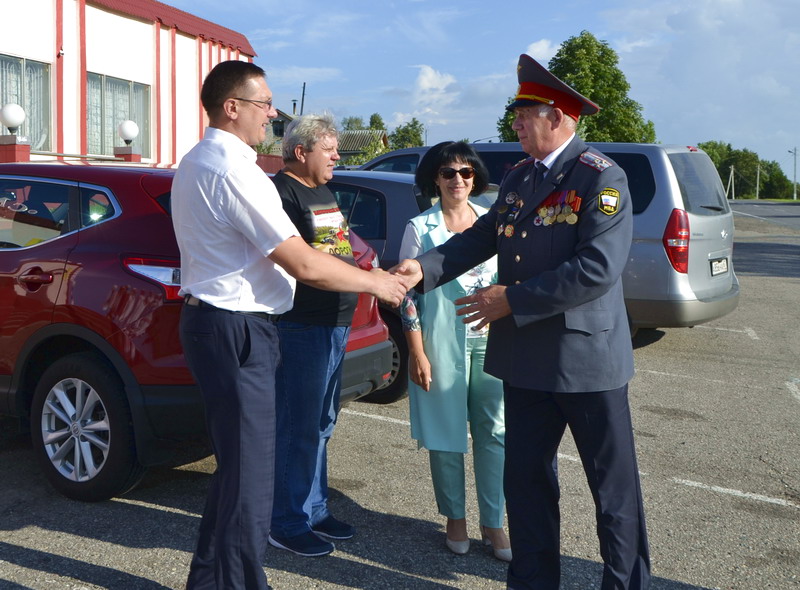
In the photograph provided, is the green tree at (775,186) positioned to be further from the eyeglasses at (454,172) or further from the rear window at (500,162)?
the eyeglasses at (454,172)

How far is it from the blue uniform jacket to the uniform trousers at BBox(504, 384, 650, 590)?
0.32 feet

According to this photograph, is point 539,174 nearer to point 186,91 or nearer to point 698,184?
point 698,184

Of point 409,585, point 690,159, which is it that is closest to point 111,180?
point 409,585

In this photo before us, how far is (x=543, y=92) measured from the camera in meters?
3.07

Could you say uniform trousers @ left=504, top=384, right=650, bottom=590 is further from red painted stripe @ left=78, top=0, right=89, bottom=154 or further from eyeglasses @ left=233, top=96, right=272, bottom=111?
red painted stripe @ left=78, top=0, right=89, bottom=154

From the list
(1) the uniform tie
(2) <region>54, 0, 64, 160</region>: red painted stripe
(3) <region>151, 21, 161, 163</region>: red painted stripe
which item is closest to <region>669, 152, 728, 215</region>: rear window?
(1) the uniform tie

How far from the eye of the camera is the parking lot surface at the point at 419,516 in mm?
3646

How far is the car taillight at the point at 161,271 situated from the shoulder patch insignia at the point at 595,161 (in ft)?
6.33

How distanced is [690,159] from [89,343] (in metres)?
5.83

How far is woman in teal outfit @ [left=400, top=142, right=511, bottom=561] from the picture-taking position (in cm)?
384

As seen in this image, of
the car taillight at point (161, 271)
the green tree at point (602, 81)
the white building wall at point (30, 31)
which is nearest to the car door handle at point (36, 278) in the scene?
the car taillight at point (161, 271)

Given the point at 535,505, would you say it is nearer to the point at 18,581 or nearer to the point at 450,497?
the point at 450,497

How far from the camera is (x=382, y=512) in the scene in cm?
435

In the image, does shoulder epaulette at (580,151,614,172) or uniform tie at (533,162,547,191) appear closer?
shoulder epaulette at (580,151,614,172)
